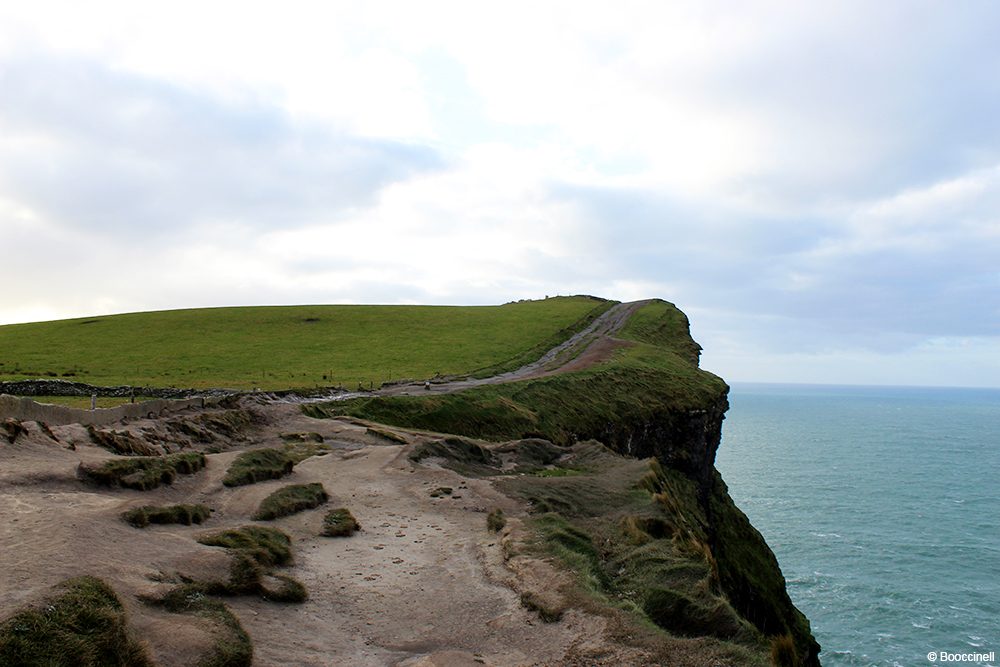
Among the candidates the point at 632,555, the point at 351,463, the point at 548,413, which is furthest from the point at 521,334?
the point at 632,555

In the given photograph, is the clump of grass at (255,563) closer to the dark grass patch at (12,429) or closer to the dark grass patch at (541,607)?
the dark grass patch at (541,607)

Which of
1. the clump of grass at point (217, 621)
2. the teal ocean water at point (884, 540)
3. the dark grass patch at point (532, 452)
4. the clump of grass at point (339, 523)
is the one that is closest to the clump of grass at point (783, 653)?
the clump of grass at point (217, 621)

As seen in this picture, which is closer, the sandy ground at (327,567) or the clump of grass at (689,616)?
the sandy ground at (327,567)

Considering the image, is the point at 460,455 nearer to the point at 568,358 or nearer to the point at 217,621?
the point at 217,621

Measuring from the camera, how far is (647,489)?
22125 millimetres

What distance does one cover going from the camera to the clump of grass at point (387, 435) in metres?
29.0

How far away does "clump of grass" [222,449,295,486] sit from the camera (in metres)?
19.5

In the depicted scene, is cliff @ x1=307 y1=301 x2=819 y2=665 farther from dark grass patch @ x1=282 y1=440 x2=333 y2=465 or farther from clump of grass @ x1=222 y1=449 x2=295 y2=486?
clump of grass @ x1=222 y1=449 x2=295 y2=486

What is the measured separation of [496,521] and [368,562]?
3862mm

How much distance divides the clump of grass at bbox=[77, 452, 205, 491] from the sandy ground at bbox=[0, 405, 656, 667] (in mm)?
293

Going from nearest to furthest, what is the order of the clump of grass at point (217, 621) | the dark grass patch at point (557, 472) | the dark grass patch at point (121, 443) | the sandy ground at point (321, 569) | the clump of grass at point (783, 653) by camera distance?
the clump of grass at point (217, 621) → the sandy ground at point (321, 569) → the clump of grass at point (783, 653) → the dark grass patch at point (121, 443) → the dark grass patch at point (557, 472)

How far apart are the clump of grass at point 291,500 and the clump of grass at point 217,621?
6.19 meters

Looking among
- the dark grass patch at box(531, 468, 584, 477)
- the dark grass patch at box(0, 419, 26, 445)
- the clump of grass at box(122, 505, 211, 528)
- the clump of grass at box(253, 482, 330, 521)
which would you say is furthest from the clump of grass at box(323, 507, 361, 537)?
the dark grass patch at box(531, 468, 584, 477)

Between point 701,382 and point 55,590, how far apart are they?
53987mm
